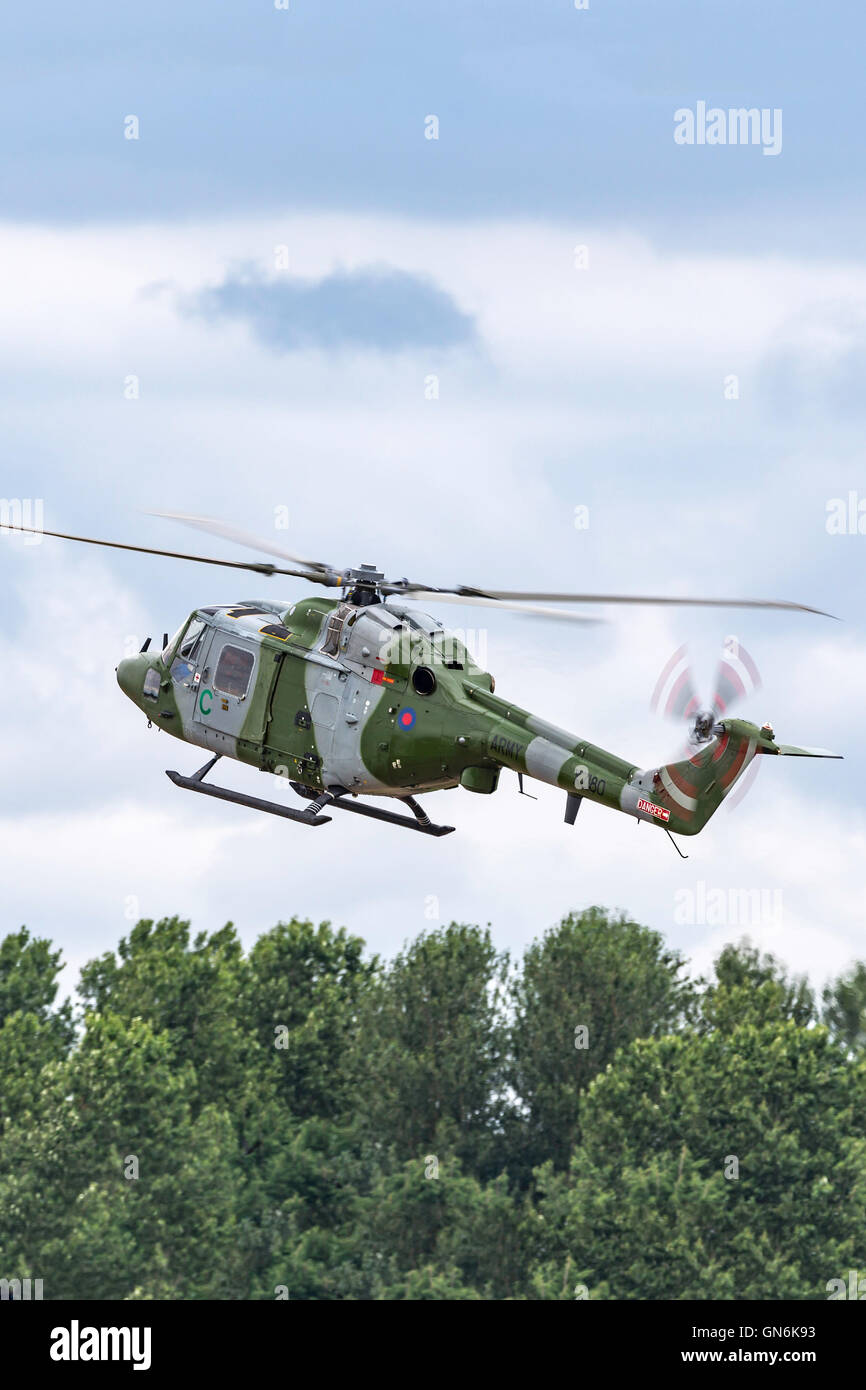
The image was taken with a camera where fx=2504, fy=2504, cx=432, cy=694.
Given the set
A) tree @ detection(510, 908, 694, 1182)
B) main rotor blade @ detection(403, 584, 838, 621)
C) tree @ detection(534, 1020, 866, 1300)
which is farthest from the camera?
tree @ detection(510, 908, 694, 1182)

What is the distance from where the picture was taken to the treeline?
413 ft

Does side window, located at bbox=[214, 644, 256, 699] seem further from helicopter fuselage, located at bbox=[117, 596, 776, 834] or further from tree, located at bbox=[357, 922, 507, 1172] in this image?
tree, located at bbox=[357, 922, 507, 1172]

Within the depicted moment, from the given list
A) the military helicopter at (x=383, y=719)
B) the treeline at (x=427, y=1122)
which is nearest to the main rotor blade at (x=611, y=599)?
the military helicopter at (x=383, y=719)

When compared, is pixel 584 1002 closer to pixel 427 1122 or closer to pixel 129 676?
pixel 427 1122

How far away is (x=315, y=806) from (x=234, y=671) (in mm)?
3695

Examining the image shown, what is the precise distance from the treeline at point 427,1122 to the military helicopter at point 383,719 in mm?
79385

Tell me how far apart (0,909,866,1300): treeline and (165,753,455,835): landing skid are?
79.4m

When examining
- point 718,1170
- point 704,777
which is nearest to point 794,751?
point 704,777

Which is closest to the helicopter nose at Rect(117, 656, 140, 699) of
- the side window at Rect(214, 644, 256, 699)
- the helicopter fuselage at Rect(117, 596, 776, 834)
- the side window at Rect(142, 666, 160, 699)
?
the side window at Rect(142, 666, 160, 699)

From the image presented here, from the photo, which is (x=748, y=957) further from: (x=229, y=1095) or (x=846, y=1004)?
(x=229, y=1095)

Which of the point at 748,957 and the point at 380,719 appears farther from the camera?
the point at 748,957

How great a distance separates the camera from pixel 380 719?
46.5 m

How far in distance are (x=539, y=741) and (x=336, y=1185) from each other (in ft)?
323
